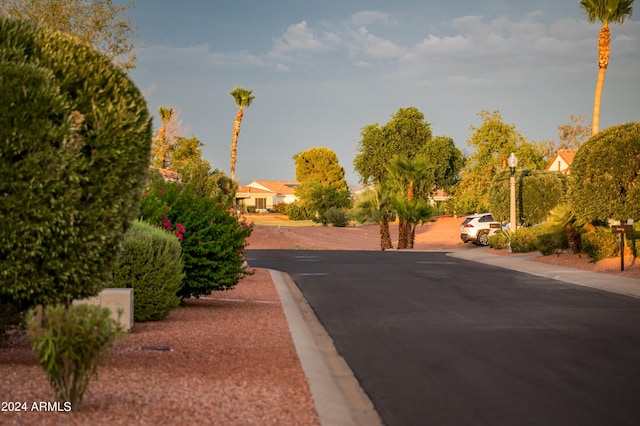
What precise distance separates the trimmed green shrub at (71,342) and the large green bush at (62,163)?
3.58 ft

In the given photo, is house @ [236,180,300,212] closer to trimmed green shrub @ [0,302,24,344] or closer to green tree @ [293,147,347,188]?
green tree @ [293,147,347,188]

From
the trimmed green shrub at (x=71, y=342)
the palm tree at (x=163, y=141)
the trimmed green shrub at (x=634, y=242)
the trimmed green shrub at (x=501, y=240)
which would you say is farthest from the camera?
the palm tree at (x=163, y=141)

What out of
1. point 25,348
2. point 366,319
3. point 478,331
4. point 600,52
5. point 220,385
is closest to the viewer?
point 220,385

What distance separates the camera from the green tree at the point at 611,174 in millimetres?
27719

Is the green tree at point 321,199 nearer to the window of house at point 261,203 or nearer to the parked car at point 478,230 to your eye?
the parked car at point 478,230

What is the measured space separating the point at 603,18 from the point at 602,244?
1740cm

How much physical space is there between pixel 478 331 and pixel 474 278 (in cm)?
1170

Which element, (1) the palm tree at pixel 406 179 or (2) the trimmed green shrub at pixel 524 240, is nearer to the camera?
(2) the trimmed green shrub at pixel 524 240

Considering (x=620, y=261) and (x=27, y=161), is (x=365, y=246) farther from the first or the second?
(x=27, y=161)

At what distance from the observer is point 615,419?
762 cm

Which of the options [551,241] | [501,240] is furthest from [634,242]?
[501,240]

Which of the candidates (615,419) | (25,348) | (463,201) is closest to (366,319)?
(25,348)

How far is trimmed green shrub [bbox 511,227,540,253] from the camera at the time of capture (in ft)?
123

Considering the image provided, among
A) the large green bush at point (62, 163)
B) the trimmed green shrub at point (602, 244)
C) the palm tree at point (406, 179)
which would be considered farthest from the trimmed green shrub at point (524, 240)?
the large green bush at point (62, 163)
